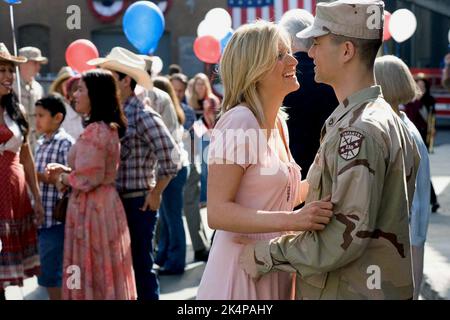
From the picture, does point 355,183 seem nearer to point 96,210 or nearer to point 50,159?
point 96,210

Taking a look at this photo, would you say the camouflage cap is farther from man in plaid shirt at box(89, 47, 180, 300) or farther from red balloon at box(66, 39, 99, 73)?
red balloon at box(66, 39, 99, 73)

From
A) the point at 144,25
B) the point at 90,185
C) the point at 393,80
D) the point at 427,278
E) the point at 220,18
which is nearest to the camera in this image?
the point at 393,80

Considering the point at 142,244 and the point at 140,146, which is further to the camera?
the point at 142,244

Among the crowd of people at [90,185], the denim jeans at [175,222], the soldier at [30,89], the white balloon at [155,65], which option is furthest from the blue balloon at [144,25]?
the crowd of people at [90,185]

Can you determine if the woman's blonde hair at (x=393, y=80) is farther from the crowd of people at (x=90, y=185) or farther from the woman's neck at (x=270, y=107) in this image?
the crowd of people at (x=90, y=185)

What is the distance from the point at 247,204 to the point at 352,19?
72cm

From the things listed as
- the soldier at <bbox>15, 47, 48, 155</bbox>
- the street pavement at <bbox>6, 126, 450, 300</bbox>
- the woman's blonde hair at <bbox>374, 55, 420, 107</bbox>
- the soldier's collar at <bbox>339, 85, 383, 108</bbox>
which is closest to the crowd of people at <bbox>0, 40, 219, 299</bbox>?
the street pavement at <bbox>6, 126, 450, 300</bbox>

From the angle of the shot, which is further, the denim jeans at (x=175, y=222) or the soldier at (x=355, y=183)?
the denim jeans at (x=175, y=222)

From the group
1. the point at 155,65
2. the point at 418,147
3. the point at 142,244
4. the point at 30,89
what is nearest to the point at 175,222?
the point at 155,65

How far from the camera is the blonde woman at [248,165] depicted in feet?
10.2

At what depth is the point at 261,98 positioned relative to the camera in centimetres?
327

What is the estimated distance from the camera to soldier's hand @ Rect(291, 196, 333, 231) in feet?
9.16

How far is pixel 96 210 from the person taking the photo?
579 centimetres
